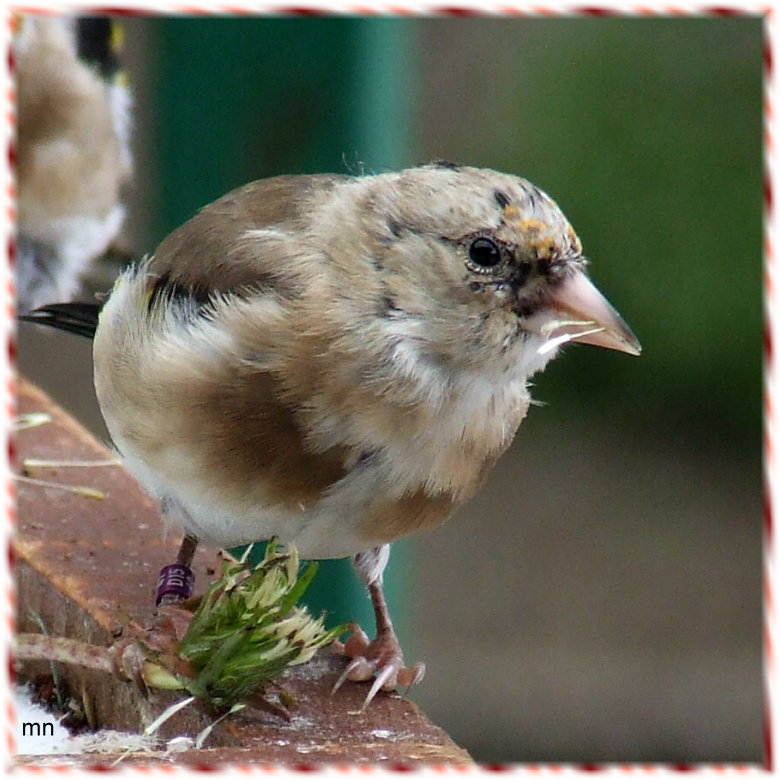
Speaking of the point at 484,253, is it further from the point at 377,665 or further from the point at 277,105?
the point at 277,105

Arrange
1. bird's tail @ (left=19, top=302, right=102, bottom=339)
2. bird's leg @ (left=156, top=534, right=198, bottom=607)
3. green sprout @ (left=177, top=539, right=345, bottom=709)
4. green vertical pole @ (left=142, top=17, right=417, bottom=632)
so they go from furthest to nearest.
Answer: green vertical pole @ (left=142, top=17, right=417, bottom=632), bird's tail @ (left=19, top=302, right=102, bottom=339), bird's leg @ (left=156, top=534, right=198, bottom=607), green sprout @ (left=177, top=539, right=345, bottom=709)

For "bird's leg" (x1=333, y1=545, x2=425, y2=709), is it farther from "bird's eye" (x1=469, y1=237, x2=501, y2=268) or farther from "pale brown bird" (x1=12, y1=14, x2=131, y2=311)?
"pale brown bird" (x1=12, y1=14, x2=131, y2=311)

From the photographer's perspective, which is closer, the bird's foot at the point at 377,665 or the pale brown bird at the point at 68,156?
the bird's foot at the point at 377,665

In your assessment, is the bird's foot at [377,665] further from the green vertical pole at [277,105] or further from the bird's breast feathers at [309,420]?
the green vertical pole at [277,105]

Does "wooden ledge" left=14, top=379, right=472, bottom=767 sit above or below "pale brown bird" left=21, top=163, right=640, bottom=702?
below

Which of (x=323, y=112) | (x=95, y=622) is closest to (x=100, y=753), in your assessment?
(x=95, y=622)


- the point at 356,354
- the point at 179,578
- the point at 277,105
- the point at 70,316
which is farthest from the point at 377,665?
the point at 277,105

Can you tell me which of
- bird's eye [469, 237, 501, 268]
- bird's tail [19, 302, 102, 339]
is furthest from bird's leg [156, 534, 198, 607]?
bird's eye [469, 237, 501, 268]

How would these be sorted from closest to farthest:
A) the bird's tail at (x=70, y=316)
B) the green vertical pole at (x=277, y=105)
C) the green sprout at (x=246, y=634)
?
the green sprout at (x=246, y=634) < the bird's tail at (x=70, y=316) < the green vertical pole at (x=277, y=105)

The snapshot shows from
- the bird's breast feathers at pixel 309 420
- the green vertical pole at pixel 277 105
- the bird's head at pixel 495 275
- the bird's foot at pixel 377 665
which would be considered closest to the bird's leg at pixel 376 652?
the bird's foot at pixel 377 665
